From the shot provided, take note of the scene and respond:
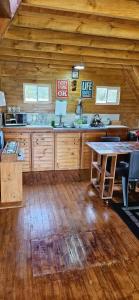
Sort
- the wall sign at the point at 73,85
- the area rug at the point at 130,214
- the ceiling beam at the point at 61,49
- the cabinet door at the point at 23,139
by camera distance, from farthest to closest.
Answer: the wall sign at the point at 73,85 → the cabinet door at the point at 23,139 → the ceiling beam at the point at 61,49 → the area rug at the point at 130,214

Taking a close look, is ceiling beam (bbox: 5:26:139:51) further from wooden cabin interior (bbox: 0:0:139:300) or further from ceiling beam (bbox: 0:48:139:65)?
ceiling beam (bbox: 0:48:139:65)

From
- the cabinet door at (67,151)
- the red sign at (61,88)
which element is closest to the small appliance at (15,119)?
the cabinet door at (67,151)

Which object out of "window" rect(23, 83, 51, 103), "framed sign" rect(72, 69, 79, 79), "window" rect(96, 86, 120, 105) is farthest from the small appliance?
"window" rect(96, 86, 120, 105)

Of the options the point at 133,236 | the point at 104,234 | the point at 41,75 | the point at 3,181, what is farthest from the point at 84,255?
the point at 41,75

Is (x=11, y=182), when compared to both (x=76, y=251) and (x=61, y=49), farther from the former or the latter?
(x=61, y=49)

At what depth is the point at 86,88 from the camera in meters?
5.70

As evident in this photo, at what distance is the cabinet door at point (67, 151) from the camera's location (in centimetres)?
502

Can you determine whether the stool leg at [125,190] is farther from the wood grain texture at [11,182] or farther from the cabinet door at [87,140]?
the cabinet door at [87,140]

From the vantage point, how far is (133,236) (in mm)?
2773

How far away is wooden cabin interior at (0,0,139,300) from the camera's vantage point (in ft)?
6.97

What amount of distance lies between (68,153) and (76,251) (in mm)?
2826

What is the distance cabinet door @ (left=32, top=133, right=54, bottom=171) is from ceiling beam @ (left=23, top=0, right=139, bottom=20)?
3.04m

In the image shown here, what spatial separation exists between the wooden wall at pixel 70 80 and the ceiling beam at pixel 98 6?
3301 millimetres

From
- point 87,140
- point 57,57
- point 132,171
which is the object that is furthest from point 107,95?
point 132,171
